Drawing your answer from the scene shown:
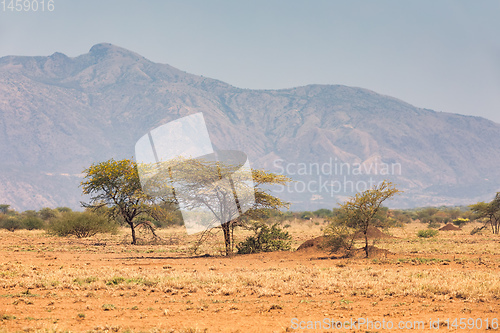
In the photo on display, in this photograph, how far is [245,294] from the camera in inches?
611

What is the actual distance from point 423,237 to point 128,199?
2463 centimetres

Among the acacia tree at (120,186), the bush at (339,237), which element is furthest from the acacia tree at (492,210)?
the acacia tree at (120,186)

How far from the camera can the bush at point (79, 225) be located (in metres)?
44.0

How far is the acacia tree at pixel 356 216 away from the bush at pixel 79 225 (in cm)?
2412

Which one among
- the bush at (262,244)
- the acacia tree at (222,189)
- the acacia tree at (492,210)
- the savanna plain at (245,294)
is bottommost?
the savanna plain at (245,294)

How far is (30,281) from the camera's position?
56.7ft

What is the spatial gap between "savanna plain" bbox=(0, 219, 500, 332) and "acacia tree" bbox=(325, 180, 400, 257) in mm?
1825

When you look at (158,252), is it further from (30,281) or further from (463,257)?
(463,257)

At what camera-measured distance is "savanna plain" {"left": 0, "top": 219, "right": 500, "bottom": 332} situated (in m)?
12.1

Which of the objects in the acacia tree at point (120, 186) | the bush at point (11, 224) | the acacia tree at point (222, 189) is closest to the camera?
the acacia tree at point (222, 189)

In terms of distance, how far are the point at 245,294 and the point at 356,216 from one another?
38.7 ft

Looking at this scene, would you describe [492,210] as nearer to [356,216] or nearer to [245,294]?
[356,216]

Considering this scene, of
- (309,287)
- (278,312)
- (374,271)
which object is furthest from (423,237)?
(278,312)

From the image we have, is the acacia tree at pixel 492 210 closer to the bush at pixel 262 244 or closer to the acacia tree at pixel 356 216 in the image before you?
the acacia tree at pixel 356 216
